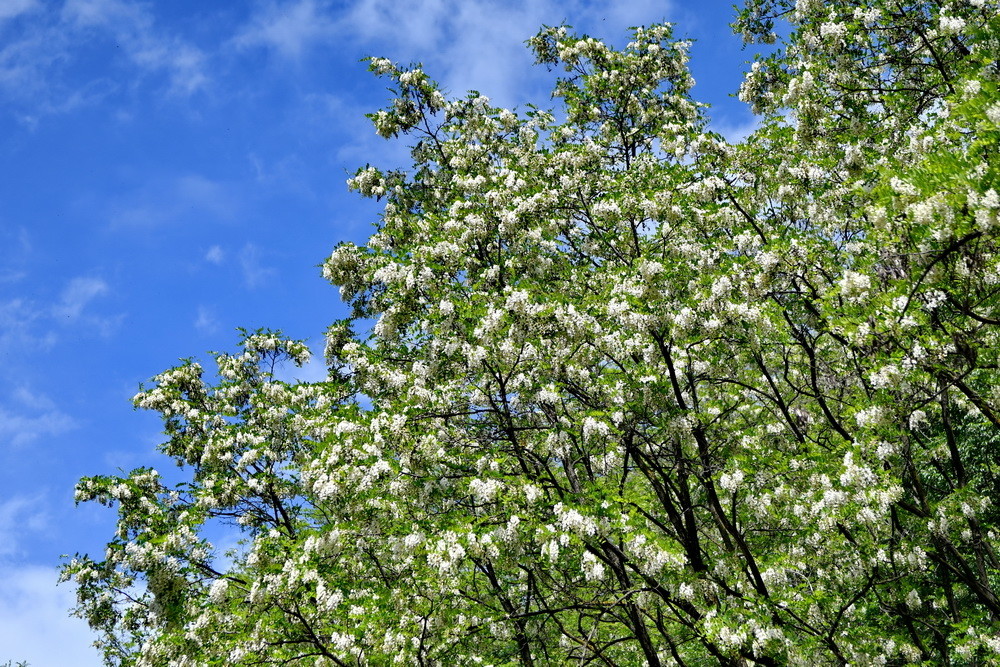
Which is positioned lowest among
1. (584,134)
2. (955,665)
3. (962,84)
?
(955,665)

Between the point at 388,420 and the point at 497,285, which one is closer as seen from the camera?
the point at 388,420

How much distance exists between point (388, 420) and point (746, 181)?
8173 mm

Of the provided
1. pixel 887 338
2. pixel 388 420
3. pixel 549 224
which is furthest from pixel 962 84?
pixel 388 420

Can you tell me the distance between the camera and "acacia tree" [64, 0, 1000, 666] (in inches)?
401

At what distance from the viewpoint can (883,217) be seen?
902cm

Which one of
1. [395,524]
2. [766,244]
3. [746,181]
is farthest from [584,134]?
[395,524]

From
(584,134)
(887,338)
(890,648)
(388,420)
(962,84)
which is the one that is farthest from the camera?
(584,134)

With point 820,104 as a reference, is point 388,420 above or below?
below

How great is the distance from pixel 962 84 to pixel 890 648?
9.67m

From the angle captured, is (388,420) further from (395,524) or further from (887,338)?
(887,338)

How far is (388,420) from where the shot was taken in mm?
11766

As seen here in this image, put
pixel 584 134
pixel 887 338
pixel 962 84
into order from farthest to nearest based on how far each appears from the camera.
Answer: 1. pixel 584 134
2. pixel 887 338
3. pixel 962 84

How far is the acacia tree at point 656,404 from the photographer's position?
1019 centimetres

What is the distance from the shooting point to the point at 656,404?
11875mm
